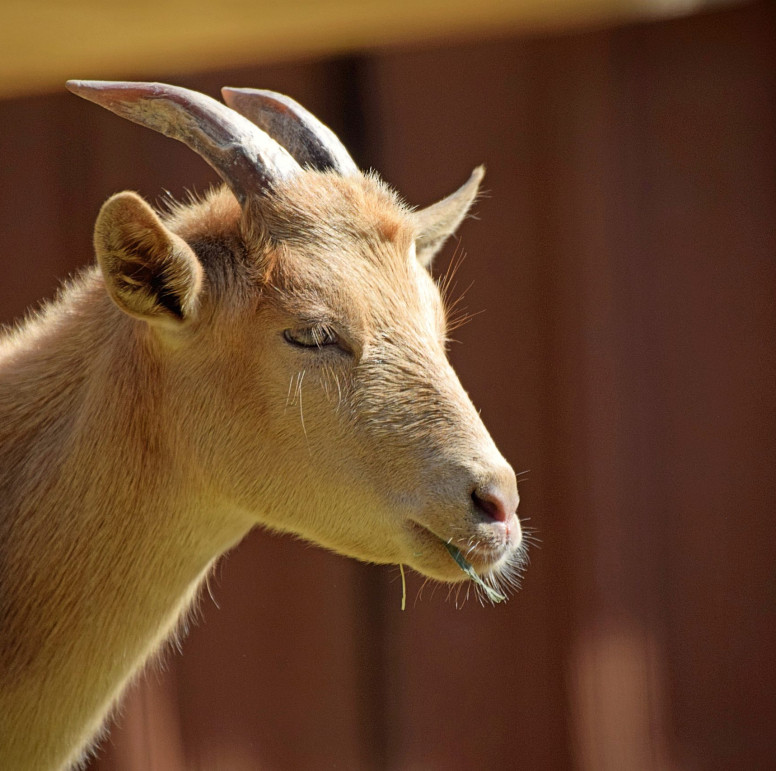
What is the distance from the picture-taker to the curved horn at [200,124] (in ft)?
10.3

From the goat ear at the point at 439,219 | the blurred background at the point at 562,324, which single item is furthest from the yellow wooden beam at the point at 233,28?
the goat ear at the point at 439,219

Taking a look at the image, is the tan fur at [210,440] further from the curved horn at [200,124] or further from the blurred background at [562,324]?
the blurred background at [562,324]

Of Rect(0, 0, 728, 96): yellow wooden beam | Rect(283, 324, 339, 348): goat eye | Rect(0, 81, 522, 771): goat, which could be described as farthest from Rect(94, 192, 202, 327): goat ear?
Rect(0, 0, 728, 96): yellow wooden beam

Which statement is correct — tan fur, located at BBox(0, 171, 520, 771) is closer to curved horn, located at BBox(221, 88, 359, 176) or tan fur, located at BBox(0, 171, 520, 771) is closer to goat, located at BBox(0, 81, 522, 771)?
goat, located at BBox(0, 81, 522, 771)

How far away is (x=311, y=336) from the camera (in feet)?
10.3

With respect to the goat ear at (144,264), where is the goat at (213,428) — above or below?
below

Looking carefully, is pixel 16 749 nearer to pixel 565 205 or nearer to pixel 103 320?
pixel 103 320

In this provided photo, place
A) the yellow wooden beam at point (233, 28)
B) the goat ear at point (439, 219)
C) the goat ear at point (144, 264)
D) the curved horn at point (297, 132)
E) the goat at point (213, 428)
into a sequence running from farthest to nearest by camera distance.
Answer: the yellow wooden beam at point (233, 28) → the goat ear at point (439, 219) → the curved horn at point (297, 132) → the goat at point (213, 428) → the goat ear at point (144, 264)

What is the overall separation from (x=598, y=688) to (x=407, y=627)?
113 cm

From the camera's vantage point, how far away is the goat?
3109mm

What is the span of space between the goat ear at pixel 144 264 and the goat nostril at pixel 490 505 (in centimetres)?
104

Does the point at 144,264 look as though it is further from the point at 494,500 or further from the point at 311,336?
the point at 494,500

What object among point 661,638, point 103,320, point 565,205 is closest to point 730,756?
point 661,638

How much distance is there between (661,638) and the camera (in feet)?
19.0
